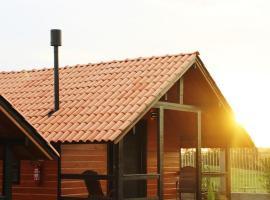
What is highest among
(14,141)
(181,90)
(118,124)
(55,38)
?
(55,38)

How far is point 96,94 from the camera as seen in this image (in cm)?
1517

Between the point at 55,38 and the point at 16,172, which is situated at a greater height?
the point at 55,38

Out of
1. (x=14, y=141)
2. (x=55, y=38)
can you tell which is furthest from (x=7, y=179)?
(x=55, y=38)

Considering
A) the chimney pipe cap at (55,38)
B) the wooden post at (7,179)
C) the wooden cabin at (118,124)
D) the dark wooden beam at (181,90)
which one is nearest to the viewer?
the wooden post at (7,179)

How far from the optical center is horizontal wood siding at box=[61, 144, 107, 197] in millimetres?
14500

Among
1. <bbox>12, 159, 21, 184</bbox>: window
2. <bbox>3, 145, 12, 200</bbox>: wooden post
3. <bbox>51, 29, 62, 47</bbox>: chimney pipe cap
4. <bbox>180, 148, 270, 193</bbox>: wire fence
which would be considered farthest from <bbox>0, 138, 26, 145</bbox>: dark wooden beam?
<bbox>180, 148, 270, 193</bbox>: wire fence

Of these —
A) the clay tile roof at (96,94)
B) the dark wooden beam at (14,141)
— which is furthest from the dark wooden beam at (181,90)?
the dark wooden beam at (14,141)

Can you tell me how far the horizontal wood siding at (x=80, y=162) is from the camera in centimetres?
1450

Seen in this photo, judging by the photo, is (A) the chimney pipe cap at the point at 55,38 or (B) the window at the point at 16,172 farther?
(A) the chimney pipe cap at the point at 55,38

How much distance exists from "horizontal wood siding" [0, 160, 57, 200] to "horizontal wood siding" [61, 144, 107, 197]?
235 mm

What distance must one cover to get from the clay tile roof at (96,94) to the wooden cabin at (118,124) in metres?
0.03

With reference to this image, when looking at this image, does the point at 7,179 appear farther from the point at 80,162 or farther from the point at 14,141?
the point at 80,162

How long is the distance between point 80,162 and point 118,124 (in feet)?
7.99

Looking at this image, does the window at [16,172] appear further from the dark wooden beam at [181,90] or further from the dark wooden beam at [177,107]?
the dark wooden beam at [181,90]
